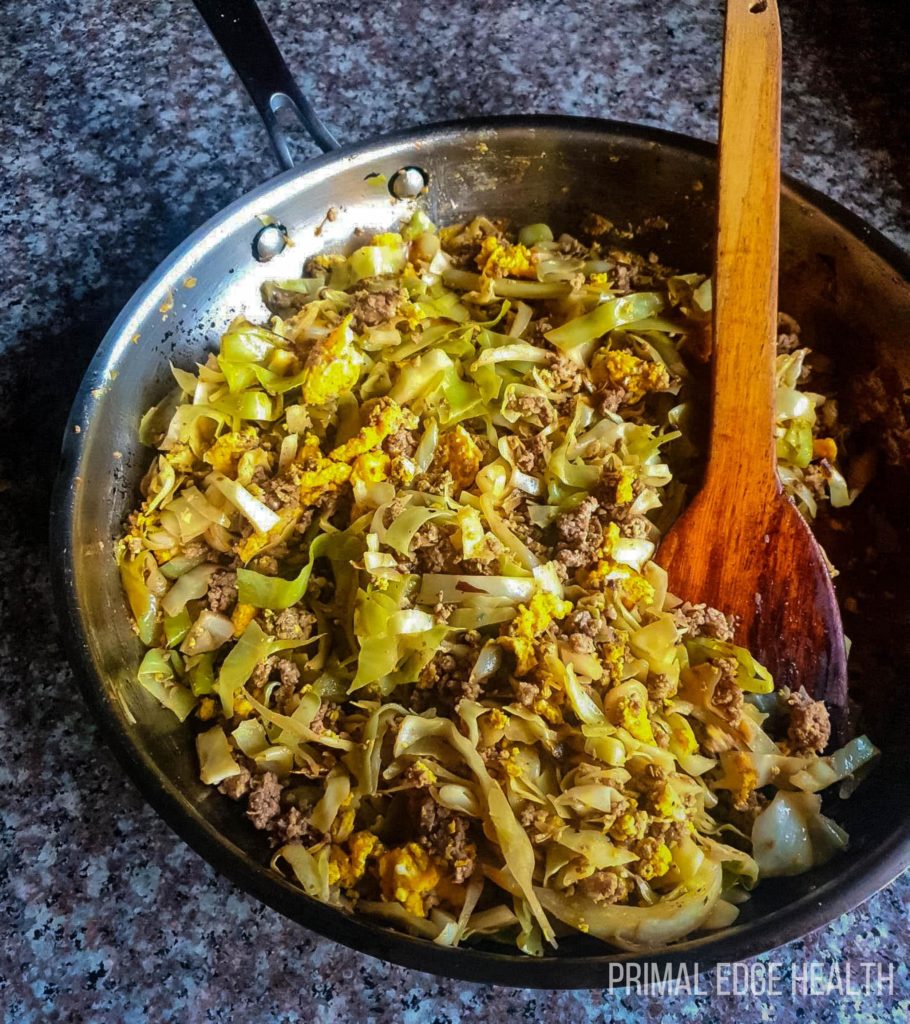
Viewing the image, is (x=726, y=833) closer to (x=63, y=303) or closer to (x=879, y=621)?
(x=879, y=621)

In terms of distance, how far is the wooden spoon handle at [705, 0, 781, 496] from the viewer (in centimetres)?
139

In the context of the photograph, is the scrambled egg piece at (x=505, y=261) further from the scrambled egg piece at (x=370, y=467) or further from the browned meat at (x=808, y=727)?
the browned meat at (x=808, y=727)

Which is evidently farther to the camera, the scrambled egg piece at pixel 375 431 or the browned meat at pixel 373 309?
the browned meat at pixel 373 309

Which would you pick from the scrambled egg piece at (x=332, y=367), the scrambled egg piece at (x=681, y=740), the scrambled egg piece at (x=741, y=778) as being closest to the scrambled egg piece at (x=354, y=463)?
the scrambled egg piece at (x=332, y=367)

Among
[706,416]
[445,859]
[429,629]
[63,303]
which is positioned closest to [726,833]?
[445,859]

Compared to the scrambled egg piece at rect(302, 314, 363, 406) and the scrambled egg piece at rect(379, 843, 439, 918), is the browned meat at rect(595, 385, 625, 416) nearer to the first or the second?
the scrambled egg piece at rect(302, 314, 363, 406)

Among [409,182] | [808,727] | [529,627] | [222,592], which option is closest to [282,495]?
[222,592]

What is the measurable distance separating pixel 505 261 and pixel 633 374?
1.11ft

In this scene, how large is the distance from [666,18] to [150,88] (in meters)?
1.28

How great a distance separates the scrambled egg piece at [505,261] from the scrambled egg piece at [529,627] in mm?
687

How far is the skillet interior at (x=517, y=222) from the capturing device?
1.06m

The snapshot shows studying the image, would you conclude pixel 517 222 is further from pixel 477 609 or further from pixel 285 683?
pixel 285 683

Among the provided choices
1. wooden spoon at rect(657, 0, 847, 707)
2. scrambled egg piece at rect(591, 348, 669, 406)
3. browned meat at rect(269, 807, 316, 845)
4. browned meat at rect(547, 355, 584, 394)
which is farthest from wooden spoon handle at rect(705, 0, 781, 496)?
browned meat at rect(269, 807, 316, 845)

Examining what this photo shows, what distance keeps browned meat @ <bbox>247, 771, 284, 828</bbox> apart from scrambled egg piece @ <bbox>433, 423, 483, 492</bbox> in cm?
56
